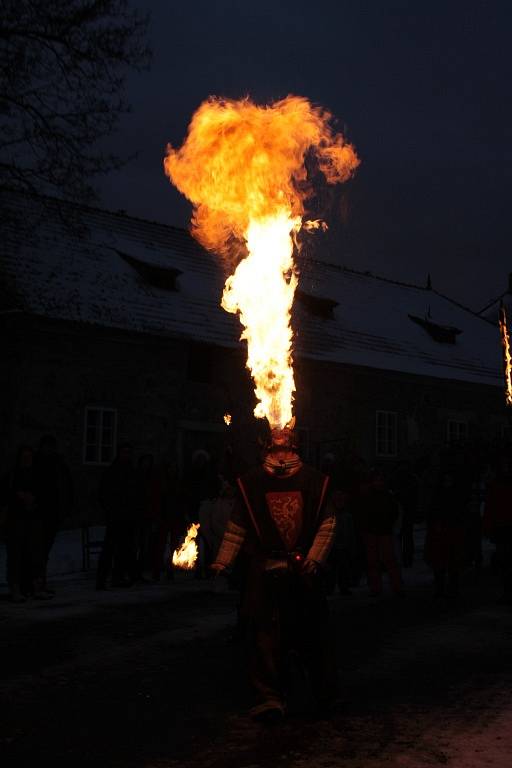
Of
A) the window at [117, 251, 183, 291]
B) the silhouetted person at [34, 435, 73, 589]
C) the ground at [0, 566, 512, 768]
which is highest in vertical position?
the window at [117, 251, 183, 291]

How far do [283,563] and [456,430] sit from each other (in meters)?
26.2

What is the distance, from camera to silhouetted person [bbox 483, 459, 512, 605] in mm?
11719

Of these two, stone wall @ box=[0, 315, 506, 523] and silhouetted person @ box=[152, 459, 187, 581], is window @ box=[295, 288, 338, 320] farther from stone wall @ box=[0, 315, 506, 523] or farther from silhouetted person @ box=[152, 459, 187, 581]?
silhouetted person @ box=[152, 459, 187, 581]

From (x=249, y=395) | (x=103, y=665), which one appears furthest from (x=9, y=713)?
(x=249, y=395)

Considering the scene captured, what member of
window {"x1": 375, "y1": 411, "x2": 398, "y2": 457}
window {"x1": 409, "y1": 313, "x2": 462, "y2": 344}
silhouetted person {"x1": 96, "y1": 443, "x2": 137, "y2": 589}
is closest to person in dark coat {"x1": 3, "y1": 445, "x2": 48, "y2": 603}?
silhouetted person {"x1": 96, "y1": 443, "x2": 137, "y2": 589}

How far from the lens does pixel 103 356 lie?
73.8ft

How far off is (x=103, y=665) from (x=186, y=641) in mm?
1247

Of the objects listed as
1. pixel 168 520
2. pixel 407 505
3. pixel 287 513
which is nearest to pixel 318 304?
pixel 407 505

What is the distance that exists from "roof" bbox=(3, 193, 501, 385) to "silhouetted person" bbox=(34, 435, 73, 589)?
25.6 ft

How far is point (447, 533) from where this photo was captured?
12266 mm

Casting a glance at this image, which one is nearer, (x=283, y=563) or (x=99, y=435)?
(x=283, y=563)

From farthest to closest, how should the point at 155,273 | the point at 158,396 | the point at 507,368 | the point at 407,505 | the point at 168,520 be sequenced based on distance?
the point at 507,368, the point at 155,273, the point at 158,396, the point at 407,505, the point at 168,520

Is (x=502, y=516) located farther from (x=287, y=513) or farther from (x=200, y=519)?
(x=287, y=513)

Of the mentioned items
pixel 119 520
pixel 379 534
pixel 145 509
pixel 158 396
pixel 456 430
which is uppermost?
pixel 456 430
